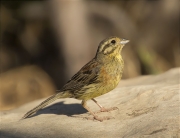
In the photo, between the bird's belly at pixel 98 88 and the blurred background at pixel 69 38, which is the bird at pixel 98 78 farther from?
the blurred background at pixel 69 38

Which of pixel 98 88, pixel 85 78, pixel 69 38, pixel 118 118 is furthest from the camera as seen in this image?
pixel 69 38

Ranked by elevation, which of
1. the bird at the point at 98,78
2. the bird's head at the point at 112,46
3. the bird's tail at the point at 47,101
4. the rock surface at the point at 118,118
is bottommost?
the rock surface at the point at 118,118

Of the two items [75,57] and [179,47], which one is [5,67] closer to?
[75,57]

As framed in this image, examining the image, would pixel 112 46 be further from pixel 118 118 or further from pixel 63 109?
pixel 118 118

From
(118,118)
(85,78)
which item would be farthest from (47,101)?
(118,118)

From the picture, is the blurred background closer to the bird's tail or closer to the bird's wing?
the bird's wing

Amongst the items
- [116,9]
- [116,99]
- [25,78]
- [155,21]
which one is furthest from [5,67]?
[116,99]

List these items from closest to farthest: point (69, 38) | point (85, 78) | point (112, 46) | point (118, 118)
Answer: point (118, 118)
point (85, 78)
point (112, 46)
point (69, 38)

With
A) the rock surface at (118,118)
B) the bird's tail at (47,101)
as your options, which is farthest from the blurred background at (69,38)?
the bird's tail at (47,101)
